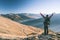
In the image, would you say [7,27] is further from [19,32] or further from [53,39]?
[53,39]

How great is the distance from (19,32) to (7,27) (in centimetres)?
167

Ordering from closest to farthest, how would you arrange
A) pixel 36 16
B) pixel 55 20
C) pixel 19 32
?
pixel 19 32, pixel 55 20, pixel 36 16

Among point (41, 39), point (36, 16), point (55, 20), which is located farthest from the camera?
point (36, 16)

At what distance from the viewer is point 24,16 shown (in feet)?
177

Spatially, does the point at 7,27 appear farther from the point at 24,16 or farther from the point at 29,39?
the point at 24,16

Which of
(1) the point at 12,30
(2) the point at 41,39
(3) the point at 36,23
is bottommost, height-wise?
(2) the point at 41,39

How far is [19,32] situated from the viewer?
29.5 meters

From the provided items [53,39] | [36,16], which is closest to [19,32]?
[53,39]

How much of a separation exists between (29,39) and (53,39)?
2377 millimetres

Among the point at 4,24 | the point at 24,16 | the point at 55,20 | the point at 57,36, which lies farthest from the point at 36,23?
the point at 57,36

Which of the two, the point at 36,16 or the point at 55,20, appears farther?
the point at 36,16

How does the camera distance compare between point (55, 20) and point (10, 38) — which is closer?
point (10, 38)

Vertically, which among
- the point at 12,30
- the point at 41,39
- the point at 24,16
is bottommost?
the point at 41,39

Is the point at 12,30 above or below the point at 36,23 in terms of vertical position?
below
